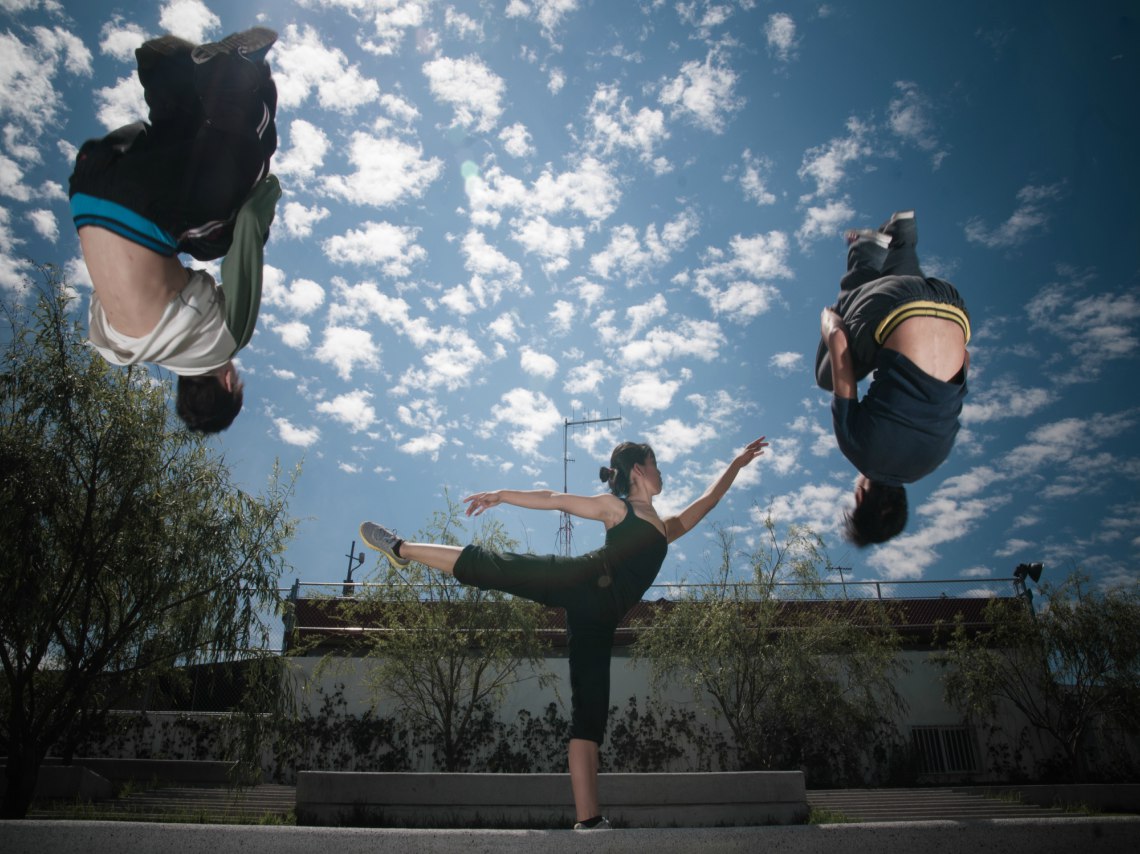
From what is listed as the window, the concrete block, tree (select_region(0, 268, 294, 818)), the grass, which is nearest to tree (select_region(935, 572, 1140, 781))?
the window

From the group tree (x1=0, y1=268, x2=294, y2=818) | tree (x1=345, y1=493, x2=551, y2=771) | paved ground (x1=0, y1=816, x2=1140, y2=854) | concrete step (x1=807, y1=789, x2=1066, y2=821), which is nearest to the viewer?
paved ground (x1=0, y1=816, x2=1140, y2=854)

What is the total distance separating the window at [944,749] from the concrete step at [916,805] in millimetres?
1748

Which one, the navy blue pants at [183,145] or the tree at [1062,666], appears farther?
the tree at [1062,666]

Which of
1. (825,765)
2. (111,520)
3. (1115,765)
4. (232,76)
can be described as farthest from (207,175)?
(1115,765)

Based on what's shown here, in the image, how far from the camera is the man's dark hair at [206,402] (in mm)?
3426

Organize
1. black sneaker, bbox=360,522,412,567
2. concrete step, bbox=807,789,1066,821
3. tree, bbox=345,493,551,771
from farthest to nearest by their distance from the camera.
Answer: tree, bbox=345,493,551,771 < concrete step, bbox=807,789,1066,821 < black sneaker, bbox=360,522,412,567

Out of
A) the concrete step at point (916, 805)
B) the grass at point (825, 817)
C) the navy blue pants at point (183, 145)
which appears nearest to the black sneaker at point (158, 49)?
the navy blue pants at point (183, 145)

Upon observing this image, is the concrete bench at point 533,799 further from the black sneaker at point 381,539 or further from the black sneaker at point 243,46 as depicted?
the black sneaker at point 243,46

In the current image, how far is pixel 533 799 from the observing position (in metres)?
9.90

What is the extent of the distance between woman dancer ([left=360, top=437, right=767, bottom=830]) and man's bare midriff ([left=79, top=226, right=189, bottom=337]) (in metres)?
1.63

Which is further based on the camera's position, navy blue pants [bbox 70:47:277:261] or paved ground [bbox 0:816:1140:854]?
navy blue pants [bbox 70:47:277:261]

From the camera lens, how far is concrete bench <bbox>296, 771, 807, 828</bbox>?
955 centimetres

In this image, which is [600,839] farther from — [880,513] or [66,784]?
[66,784]

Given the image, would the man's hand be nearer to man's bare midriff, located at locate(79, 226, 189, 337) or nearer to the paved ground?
the paved ground
